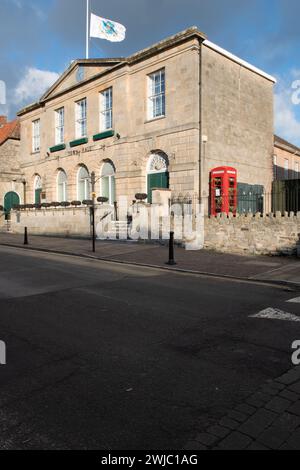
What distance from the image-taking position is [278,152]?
29906 mm

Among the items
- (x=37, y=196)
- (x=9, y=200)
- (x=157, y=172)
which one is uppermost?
(x=157, y=172)

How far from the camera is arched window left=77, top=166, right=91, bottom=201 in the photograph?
27.6 m

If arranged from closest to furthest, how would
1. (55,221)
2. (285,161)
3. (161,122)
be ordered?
(161,122)
(55,221)
(285,161)

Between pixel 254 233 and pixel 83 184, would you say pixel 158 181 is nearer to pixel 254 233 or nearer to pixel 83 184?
pixel 83 184

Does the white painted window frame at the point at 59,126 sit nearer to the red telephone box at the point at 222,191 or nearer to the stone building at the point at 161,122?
the stone building at the point at 161,122

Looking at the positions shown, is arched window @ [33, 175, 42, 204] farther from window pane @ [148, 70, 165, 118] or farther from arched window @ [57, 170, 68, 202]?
window pane @ [148, 70, 165, 118]

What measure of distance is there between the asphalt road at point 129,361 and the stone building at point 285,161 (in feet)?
74.1

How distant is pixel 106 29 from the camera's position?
26562 millimetres

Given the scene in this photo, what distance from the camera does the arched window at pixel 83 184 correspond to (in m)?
27.6

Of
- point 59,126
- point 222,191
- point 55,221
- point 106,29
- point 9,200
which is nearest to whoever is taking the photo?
point 222,191

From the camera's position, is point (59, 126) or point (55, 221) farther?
point (59, 126)

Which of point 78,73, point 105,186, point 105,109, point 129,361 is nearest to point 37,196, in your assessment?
point 105,186

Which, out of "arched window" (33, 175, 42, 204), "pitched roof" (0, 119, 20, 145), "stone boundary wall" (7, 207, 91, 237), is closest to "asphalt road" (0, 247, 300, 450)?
"stone boundary wall" (7, 207, 91, 237)

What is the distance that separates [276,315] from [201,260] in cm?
725
